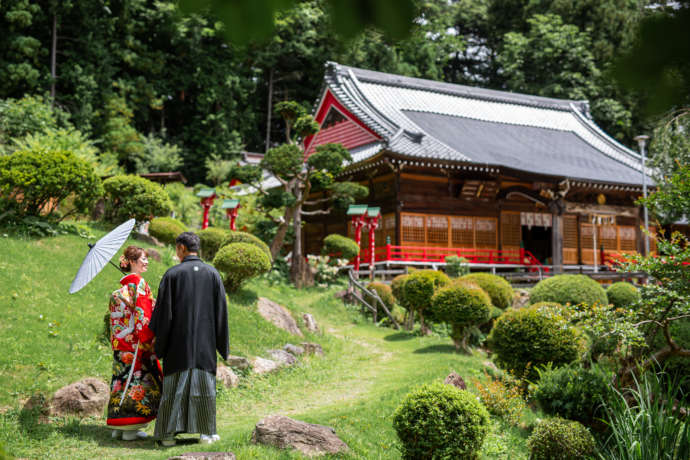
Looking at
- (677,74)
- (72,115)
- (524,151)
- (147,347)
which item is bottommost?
(147,347)

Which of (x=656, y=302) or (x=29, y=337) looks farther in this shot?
(x=29, y=337)

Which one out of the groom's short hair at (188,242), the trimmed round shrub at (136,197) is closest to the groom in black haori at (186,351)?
the groom's short hair at (188,242)

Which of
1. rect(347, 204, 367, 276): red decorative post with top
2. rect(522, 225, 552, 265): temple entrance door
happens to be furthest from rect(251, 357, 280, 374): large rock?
rect(522, 225, 552, 265): temple entrance door

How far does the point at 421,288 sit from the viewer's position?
1242 cm

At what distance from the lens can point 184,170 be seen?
1334 inches

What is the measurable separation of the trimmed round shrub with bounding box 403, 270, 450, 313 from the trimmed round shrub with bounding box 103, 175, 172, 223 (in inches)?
236

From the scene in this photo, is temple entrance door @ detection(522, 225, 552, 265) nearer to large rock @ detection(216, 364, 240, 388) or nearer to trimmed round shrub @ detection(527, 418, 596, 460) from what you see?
large rock @ detection(216, 364, 240, 388)

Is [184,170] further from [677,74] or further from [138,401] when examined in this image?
[677,74]

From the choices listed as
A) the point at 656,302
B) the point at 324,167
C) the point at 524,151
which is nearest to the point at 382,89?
the point at 524,151

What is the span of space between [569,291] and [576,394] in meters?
6.46

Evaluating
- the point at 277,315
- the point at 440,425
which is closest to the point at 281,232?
the point at 277,315

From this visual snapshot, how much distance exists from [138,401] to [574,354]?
6389 mm

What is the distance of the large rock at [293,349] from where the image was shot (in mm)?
10016

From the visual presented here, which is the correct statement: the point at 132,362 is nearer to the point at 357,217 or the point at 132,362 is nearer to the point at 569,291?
the point at 569,291
